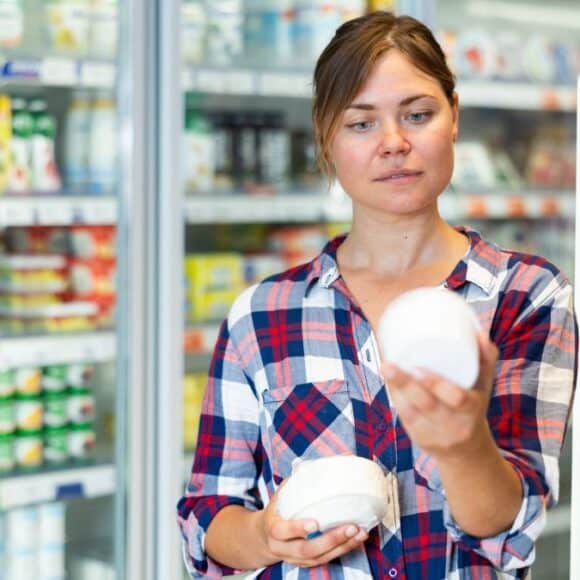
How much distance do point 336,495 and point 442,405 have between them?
207mm

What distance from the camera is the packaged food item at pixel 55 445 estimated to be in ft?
8.13

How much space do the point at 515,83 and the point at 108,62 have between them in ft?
4.32

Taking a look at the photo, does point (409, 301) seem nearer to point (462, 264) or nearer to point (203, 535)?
point (462, 264)

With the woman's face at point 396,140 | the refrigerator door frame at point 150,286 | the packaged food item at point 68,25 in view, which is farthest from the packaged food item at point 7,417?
the woman's face at point 396,140

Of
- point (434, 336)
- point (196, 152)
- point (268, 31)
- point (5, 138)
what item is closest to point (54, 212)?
point (5, 138)

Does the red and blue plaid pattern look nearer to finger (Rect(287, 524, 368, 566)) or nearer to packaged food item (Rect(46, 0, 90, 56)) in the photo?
finger (Rect(287, 524, 368, 566))

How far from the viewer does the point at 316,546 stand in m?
1.04

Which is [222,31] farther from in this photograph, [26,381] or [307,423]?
[307,423]

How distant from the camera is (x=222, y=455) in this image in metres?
1.22

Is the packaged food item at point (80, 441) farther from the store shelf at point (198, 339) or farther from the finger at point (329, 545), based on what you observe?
the finger at point (329, 545)

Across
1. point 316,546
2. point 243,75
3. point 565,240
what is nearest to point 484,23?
point 565,240

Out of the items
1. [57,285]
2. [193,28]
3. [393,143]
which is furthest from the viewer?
[193,28]

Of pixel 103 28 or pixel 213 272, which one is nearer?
pixel 103 28

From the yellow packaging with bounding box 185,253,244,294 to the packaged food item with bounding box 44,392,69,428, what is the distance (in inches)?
16.4
